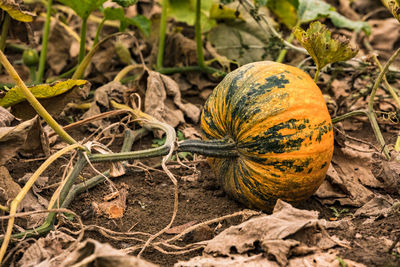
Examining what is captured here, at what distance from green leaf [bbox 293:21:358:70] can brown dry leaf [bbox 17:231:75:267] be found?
1503mm

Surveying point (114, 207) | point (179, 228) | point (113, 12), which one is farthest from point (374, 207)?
point (113, 12)

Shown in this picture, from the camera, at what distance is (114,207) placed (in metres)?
2.59

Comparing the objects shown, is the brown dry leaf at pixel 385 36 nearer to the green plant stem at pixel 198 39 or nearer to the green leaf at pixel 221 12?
the green leaf at pixel 221 12

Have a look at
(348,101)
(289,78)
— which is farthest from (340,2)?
(289,78)

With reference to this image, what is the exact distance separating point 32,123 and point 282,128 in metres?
1.13

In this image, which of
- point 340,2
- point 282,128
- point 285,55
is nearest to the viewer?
point 282,128

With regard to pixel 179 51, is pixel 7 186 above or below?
below

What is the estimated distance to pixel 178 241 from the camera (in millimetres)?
2320

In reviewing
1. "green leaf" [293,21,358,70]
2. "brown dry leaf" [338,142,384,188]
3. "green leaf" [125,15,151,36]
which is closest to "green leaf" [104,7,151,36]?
"green leaf" [125,15,151,36]

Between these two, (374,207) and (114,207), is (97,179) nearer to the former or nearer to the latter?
(114,207)

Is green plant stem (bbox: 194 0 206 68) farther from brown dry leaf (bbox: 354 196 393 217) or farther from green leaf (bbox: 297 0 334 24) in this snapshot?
brown dry leaf (bbox: 354 196 393 217)

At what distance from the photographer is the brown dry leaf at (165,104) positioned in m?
3.38

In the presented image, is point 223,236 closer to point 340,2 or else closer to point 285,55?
point 285,55

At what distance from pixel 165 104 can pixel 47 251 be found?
1.75 meters
